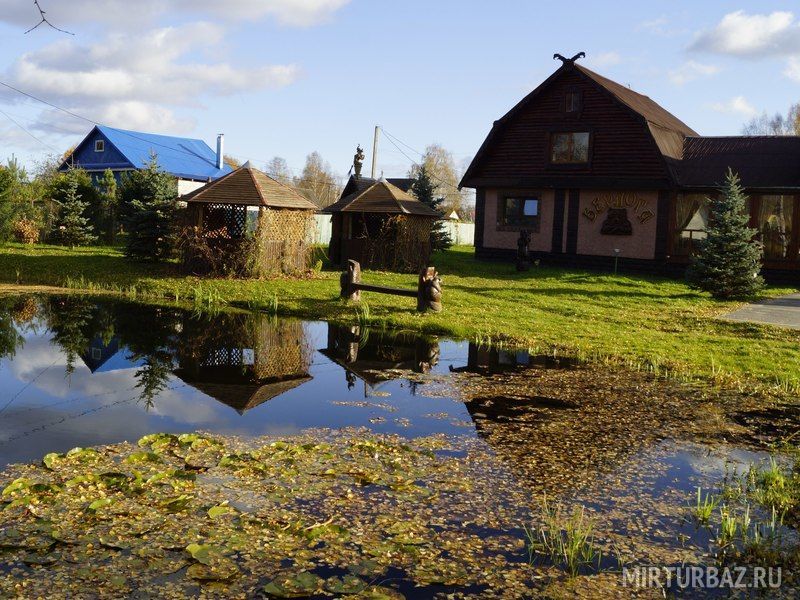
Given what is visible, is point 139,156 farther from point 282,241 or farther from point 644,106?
point 644,106

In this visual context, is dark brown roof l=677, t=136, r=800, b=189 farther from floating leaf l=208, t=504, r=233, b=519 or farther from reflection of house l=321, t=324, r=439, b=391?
floating leaf l=208, t=504, r=233, b=519

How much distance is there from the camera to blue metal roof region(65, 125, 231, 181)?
4297cm

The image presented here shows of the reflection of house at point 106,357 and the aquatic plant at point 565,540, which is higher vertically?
the reflection of house at point 106,357

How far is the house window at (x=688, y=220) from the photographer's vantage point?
24.2 m

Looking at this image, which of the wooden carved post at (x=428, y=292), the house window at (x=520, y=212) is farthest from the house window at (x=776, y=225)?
the wooden carved post at (x=428, y=292)

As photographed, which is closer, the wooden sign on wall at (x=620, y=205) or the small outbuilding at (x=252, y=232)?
the small outbuilding at (x=252, y=232)

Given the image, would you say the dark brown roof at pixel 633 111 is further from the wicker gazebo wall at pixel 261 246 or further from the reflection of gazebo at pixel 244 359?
the reflection of gazebo at pixel 244 359

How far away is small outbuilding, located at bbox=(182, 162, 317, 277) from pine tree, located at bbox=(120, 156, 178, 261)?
139cm

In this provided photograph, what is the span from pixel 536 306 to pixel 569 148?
1115 centimetres

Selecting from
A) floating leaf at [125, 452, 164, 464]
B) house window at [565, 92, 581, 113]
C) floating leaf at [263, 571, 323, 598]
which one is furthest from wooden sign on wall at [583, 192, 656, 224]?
floating leaf at [263, 571, 323, 598]

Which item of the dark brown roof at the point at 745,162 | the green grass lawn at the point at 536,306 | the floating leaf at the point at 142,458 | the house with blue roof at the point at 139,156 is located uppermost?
the house with blue roof at the point at 139,156

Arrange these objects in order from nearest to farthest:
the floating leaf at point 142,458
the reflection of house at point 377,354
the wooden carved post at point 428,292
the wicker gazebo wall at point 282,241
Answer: the floating leaf at point 142,458 → the reflection of house at point 377,354 → the wooden carved post at point 428,292 → the wicker gazebo wall at point 282,241

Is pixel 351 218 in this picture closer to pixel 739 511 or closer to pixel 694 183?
pixel 694 183

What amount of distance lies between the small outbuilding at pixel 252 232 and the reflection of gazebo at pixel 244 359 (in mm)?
5257
